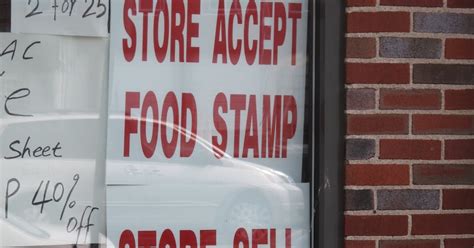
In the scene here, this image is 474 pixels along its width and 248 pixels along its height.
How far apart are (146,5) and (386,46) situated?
84 centimetres

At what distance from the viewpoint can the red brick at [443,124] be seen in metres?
2.48

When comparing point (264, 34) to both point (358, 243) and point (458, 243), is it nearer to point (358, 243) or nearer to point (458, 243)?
point (358, 243)

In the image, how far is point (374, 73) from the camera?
2457 mm

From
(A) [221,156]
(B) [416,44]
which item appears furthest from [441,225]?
(A) [221,156]

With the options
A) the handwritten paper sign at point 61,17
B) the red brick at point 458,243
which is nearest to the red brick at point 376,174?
the red brick at point 458,243

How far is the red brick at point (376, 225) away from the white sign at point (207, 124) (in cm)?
20

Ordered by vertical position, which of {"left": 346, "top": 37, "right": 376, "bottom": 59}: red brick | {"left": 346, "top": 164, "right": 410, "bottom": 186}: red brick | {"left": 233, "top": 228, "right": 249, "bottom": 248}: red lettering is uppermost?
{"left": 346, "top": 37, "right": 376, "bottom": 59}: red brick

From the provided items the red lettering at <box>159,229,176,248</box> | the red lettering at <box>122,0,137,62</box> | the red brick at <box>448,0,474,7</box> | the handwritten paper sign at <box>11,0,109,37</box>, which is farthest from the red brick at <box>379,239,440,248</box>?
the handwritten paper sign at <box>11,0,109,37</box>

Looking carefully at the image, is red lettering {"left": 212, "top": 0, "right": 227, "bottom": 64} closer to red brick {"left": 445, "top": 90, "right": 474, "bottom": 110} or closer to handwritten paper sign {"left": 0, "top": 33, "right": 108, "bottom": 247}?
handwritten paper sign {"left": 0, "top": 33, "right": 108, "bottom": 247}

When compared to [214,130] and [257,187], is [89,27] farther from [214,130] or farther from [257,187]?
[257,187]

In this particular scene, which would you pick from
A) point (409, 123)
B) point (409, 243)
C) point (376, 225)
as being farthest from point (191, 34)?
point (409, 243)

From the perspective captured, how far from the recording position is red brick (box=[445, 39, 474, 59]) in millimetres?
2496

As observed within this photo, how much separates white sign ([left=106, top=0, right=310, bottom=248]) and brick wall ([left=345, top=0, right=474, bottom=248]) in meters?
0.23

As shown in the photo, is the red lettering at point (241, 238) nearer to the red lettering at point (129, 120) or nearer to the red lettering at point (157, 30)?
the red lettering at point (129, 120)
